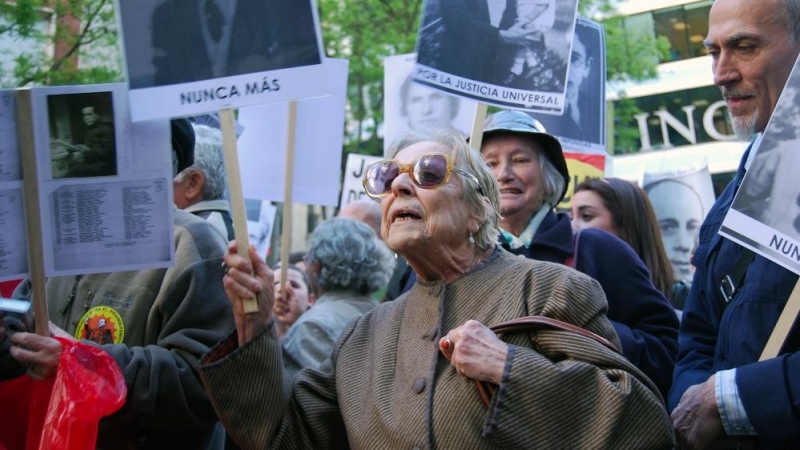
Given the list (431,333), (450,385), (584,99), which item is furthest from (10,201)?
(584,99)

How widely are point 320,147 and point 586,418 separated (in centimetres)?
349

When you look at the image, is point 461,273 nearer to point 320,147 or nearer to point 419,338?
point 419,338

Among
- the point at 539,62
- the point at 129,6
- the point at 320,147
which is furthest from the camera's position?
the point at 320,147

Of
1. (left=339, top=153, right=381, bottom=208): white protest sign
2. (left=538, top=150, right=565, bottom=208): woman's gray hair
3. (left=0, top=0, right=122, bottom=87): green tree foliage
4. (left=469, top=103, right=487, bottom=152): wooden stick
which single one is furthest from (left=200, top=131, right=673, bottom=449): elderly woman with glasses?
(left=0, top=0, right=122, bottom=87): green tree foliage

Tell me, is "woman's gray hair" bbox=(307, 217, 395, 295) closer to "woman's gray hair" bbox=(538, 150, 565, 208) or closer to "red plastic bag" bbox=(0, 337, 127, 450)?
"woman's gray hair" bbox=(538, 150, 565, 208)

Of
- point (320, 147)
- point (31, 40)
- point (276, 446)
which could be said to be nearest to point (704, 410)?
point (276, 446)

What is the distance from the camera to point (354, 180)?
9.27 m

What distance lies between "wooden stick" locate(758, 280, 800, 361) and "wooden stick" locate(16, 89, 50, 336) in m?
2.18

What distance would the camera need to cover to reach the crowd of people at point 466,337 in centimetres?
298

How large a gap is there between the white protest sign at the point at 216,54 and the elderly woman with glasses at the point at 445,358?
44cm

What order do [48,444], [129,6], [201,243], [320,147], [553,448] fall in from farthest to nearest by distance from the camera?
[320,147] → [201,243] → [129,6] → [48,444] → [553,448]

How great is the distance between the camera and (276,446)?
11.1ft

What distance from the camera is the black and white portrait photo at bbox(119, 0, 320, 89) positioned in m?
3.65

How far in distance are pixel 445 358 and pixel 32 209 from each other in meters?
1.42
